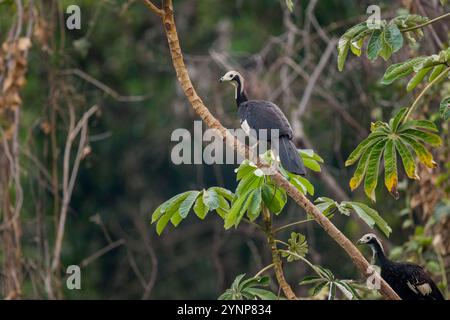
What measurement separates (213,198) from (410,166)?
2.55 ft

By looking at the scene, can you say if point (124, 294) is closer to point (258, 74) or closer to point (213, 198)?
point (258, 74)

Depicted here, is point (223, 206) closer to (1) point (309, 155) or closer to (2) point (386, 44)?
(1) point (309, 155)

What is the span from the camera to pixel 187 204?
130 inches

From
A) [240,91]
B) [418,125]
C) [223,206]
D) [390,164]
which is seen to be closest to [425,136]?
[418,125]

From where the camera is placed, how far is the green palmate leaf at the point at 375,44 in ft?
11.1

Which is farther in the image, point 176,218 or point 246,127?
point 246,127

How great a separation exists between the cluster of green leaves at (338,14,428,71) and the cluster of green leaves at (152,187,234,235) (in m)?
0.73

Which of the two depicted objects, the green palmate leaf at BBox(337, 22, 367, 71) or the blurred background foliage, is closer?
the green palmate leaf at BBox(337, 22, 367, 71)

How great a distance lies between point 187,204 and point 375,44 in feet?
3.27

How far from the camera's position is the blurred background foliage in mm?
6688

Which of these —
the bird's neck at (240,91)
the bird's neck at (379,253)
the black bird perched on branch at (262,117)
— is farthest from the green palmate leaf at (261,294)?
the bird's neck at (240,91)

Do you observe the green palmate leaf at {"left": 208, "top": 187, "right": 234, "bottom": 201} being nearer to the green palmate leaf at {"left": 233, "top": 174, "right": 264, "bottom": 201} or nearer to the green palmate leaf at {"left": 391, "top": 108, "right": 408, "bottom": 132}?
the green palmate leaf at {"left": 233, "top": 174, "right": 264, "bottom": 201}

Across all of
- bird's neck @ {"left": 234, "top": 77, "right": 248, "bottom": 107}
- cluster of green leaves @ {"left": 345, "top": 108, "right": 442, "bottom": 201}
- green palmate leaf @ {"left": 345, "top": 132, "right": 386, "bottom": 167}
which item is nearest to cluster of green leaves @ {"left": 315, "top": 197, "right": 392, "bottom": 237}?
cluster of green leaves @ {"left": 345, "top": 108, "right": 442, "bottom": 201}
